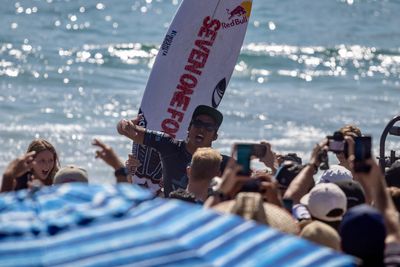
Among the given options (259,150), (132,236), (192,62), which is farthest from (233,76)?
(132,236)

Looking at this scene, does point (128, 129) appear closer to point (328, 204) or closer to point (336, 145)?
point (336, 145)

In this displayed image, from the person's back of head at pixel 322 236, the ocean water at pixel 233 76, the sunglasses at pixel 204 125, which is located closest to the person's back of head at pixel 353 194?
the person's back of head at pixel 322 236

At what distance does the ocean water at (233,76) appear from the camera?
1781cm

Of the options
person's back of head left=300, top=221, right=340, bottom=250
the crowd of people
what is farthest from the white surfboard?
person's back of head left=300, top=221, right=340, bottom=250

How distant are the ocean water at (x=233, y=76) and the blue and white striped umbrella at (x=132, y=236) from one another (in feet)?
35.6

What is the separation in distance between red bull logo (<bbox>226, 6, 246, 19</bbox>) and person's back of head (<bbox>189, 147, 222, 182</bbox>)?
289 centimetres

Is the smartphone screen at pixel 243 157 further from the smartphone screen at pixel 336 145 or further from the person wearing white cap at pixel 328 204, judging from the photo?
the smartphone screen at pixel 336 145

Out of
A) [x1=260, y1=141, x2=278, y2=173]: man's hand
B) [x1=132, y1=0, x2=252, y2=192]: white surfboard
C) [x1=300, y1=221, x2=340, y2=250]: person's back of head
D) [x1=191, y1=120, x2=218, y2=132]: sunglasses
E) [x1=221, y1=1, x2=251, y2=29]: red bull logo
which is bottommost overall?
[x1=300, y1=221, x2=340, y2=250]: person's back of head

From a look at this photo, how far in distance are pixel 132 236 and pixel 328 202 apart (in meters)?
1.63

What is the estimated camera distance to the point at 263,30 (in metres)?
26.8

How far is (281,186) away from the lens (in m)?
6.22

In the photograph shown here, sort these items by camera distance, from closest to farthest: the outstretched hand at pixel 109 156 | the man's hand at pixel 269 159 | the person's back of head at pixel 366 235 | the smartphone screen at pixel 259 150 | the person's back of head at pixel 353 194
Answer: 1. the person's back of head at pixel 366 235
2. the outstretched hand at pixel 109 156
3. the person's back of head at pixel 353 194
4. the smartphone screen at pixel 259 150
5. the man's hand at pixel 269 159

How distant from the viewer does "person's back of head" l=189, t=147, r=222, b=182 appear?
20.3 feet

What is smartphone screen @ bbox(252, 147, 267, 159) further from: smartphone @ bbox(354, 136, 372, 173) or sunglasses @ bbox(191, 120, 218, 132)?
smartphone @ bbox(354, 136, 372, 173)
